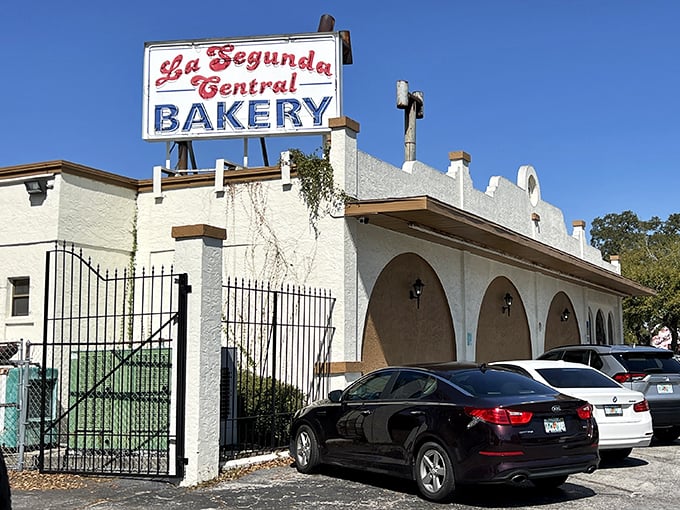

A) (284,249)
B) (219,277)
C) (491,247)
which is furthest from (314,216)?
(491,247)

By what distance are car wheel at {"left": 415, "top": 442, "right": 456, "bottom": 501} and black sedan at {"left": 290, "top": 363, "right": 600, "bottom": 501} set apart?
0.04 feet

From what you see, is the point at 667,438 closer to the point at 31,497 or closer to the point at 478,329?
the point at 478,329

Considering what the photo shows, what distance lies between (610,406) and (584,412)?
7.05ft

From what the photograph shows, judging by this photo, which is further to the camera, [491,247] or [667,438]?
[491,247]

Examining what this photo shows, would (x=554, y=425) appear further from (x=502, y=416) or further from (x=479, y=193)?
(x=479, y=193)

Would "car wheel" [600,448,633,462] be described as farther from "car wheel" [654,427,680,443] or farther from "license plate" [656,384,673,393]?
"car wheel" [654,427,680,443]

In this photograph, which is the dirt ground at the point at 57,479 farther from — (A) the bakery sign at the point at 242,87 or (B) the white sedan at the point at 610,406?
(A) the bakery sign at the point at 242,87

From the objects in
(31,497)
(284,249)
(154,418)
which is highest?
(284,249)

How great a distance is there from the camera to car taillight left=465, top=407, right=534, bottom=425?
28.7 feet

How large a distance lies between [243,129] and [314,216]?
12.4 feet

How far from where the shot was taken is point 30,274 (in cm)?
1503

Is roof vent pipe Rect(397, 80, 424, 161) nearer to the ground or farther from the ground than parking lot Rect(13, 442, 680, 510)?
farther from the ground

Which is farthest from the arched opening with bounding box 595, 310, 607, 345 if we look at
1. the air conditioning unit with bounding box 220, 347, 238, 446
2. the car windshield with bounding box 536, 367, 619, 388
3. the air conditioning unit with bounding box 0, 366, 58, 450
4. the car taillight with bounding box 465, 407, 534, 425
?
the car taillight with bounding box 465, 407, 534, 425

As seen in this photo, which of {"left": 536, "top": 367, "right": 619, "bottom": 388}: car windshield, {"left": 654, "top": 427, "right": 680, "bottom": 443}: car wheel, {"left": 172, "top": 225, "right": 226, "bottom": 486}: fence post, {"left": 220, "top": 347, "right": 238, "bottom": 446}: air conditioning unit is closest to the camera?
{"left": 172, "top": 225, "right": 226, "bottom": 486}: fence post
